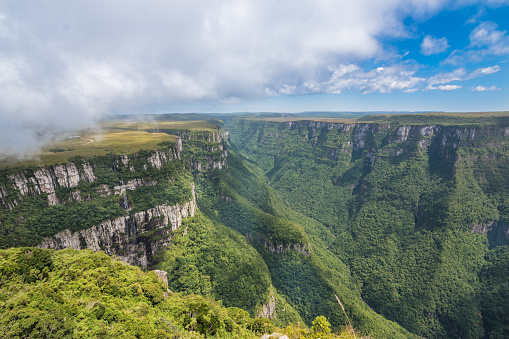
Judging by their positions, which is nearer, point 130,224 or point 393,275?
point 130,224

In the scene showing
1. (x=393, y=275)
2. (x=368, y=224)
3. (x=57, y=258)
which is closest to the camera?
(x=57, y=258)

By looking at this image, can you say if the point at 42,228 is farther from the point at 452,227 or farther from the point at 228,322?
the point at 452,227

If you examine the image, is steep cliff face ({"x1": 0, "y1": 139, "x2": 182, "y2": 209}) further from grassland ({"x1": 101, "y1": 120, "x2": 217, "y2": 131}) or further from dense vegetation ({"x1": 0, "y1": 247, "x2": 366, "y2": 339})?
grassland ({"x1": 101, "y1": 120, "x2": 217, "y2": 131})

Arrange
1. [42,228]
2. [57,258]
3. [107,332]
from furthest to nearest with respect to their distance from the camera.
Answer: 1. [42,228]
2. [57,258]
3. [107,332]

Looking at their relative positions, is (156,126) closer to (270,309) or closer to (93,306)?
(270,309)

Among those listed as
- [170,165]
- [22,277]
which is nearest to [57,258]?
[22,277]

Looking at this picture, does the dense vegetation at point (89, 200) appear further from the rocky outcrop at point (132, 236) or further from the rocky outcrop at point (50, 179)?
the rocky outcrop at point (132, 236)
